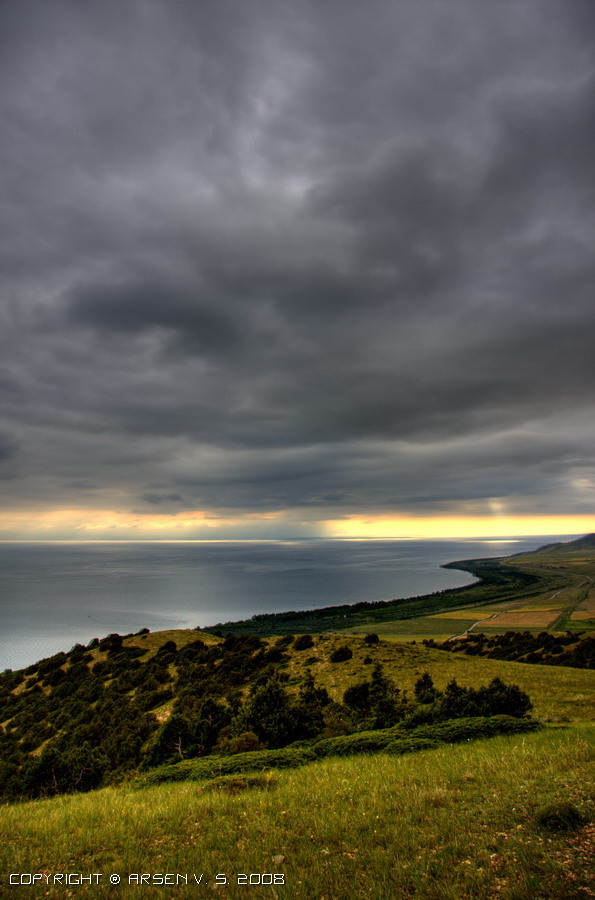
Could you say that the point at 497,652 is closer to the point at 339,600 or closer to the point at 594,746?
the point at 594,746

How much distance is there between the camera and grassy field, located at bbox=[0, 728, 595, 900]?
18.7 feet

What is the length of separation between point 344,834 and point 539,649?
62889mm

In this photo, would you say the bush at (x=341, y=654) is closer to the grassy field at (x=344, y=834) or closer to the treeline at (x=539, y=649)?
the treeline at (x=539, y=649)

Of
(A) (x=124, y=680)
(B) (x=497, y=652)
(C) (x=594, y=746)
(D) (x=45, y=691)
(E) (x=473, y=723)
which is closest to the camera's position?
(C) (x=594, y=746)

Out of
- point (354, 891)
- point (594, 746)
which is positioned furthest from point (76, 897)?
point (594, 746)

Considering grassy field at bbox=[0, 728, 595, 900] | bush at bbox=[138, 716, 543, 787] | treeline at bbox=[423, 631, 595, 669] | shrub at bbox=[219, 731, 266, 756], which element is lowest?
treeline at bbox=[423, 631, 595, 669]

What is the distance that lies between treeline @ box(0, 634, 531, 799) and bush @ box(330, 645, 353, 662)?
12.1 inches

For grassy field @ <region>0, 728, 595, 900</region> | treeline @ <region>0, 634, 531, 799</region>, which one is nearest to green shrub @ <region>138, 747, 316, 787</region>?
grassy field @ <region>0, 728, 595, 900</region>

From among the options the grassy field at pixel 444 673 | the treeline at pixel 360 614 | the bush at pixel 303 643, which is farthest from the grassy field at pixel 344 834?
the treeline at pixel 360 614

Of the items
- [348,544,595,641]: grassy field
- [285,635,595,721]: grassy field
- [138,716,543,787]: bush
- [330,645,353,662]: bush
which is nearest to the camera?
[138,716,543,787]: bush

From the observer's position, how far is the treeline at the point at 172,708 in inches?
690

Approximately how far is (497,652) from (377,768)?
57749 millimetres

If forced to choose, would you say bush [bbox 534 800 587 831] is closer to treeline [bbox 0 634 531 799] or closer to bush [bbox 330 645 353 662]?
treeline [bbox 0 634 531 799]

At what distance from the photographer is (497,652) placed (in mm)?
57844
